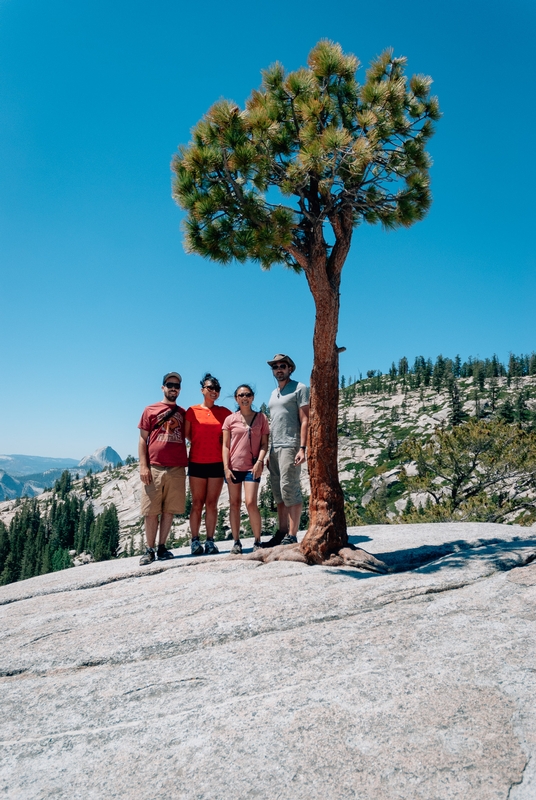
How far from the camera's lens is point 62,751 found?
3727 millimetres

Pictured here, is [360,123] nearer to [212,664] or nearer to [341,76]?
[341,76]

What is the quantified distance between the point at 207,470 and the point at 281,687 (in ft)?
16.0

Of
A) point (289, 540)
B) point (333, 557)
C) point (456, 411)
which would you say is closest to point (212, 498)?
point (289, 540)

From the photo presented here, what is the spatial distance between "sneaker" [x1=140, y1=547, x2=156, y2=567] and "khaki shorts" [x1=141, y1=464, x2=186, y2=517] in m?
0.85

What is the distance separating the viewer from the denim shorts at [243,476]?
8125 millimetres

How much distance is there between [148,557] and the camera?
29.0 feet

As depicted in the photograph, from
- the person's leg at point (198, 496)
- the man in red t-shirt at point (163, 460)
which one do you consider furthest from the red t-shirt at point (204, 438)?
the person's leg at point (198, 496)

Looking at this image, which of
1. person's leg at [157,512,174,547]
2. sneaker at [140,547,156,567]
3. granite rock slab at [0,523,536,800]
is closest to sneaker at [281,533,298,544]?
granite rock slab at [0,523,536,800]

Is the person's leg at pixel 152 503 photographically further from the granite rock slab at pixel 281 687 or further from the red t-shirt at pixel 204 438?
the granite rock slab at pixel 281 687

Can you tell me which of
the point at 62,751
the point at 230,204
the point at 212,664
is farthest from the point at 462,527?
the point at 62,751

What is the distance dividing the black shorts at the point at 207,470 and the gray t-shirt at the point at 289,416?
1.11 m

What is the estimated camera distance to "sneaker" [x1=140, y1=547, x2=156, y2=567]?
8.75 meters

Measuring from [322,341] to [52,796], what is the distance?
6802 mm

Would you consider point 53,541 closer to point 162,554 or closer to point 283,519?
point 162,554
